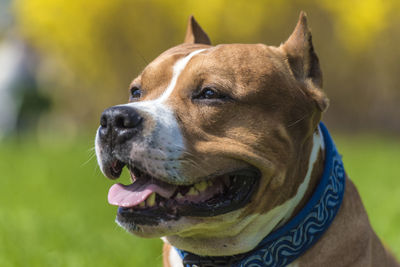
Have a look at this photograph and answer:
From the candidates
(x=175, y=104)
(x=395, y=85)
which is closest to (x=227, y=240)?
(x=175, y=104)

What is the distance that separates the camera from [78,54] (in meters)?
23.2

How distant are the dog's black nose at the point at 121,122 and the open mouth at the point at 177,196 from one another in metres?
0.18

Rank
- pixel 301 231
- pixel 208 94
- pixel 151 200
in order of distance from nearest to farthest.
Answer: pixel 301 231 → pixel 208 94 → pixel 151 200

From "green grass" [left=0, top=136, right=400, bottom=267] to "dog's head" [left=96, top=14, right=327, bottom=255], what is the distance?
1.38 feet

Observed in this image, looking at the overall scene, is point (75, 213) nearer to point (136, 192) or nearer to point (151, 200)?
point (151, 200)

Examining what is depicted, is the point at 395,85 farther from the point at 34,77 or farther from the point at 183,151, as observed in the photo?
the point at 183,151

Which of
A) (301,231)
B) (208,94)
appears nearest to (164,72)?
(208,94)

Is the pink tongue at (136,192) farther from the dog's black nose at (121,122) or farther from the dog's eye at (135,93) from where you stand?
the dog's eye at (135,93)

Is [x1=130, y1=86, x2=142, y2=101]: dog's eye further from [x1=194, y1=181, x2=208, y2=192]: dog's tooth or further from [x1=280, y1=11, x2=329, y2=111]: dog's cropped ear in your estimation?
[x1=280, y1=11, x2=329, y2=111]: dog's cropped ear

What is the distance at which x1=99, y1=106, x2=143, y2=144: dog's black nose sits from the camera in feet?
9.56

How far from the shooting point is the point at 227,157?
300 centimetres

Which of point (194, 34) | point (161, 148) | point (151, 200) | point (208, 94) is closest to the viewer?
point (161, 148)

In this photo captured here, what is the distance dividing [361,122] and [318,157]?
69.2 feet

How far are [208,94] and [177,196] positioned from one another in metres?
0.55
